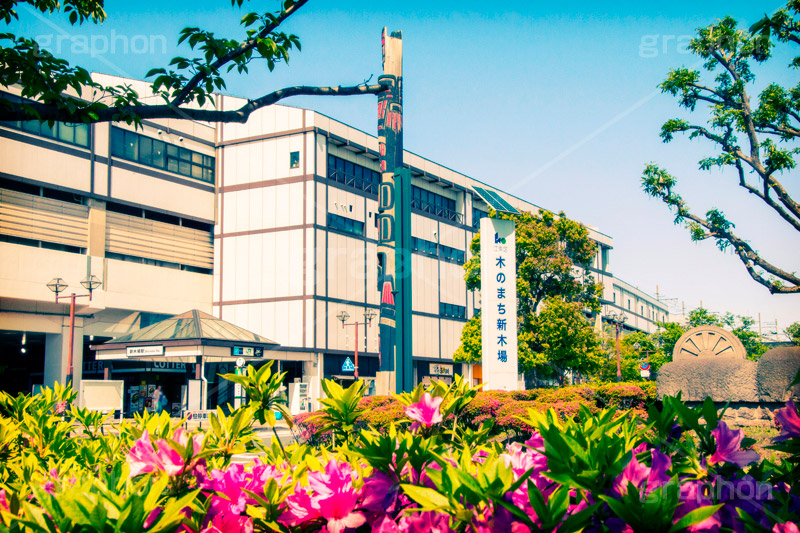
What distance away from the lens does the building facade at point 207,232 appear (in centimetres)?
2916

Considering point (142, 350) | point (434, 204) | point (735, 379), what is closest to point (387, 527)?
point (735, 379)

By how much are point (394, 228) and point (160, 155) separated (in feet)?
86.6

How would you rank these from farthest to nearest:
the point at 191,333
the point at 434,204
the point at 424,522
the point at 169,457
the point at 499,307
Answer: the point at 434,204
the point at 191,333
the point at 499,307
the point at 169,457
the point at 424,522

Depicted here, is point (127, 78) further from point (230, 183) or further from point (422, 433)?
point (422, 433)

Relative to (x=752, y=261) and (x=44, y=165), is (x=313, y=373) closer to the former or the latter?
(x=44, y=165)

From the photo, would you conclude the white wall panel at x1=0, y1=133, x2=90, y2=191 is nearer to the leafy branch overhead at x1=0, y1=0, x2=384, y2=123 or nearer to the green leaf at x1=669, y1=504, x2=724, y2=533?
the leafy branch overhead at x1=0, y1=0, x2=384, y2=123

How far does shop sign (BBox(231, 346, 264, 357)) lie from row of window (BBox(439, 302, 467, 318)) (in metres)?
16.5

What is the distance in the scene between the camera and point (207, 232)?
3797 centimetres

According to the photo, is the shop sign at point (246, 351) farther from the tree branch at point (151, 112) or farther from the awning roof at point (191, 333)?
the tree branch at point (151, 112)

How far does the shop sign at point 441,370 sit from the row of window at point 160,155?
18536 mm

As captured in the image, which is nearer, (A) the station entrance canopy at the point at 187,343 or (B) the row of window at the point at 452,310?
(A) the station entrance canopy at the point at 187,343

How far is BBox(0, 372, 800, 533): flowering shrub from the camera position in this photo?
1.38 meters

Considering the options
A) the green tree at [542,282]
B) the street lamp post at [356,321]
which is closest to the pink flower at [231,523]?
the green tree at [542,282]

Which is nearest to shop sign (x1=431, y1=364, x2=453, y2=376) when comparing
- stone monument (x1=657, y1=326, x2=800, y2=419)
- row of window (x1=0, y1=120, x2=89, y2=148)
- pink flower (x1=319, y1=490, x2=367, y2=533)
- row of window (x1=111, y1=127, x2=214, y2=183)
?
row of window (x1=111, y1=127, x2=214, y2=183)
